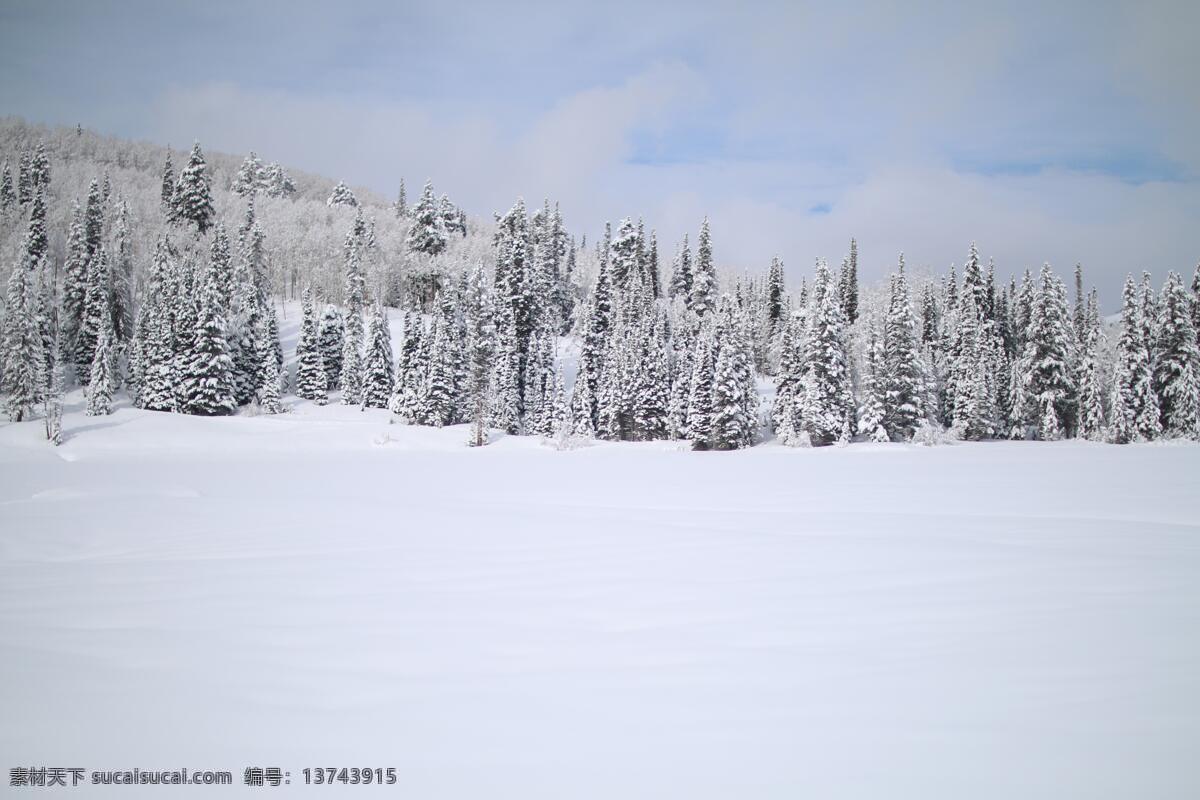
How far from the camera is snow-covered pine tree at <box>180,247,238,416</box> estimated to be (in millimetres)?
51844

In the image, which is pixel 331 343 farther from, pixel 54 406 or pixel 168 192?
pixel 168 192

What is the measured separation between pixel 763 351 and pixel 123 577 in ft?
286

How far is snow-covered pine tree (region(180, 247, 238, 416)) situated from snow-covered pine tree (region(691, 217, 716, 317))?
46.2 metres

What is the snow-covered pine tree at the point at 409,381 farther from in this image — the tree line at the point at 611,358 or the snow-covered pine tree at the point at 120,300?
the snow-covered pine tree at the point at 120,300

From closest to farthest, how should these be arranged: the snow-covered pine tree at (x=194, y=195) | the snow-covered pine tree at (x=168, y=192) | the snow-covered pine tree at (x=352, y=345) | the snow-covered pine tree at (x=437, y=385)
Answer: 1. the snow-covered pine tree at (x=437, y=385)
2. the snow-covered pine tree at (x=352, y=345)
3. the snow-covered pine tree at (x=194, y=195)
4. the snow-covered pine tree at (x=168, y=192)

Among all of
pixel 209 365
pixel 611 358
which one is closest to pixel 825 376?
pixel 611 358

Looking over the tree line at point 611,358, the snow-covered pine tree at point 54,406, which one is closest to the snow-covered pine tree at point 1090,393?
the tree line at point 611,358

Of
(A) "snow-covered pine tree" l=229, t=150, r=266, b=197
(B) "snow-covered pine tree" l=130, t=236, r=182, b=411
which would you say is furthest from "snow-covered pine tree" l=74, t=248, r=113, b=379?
(A) "snow-covered pine tree" l=229, t=150, r=266, b=197

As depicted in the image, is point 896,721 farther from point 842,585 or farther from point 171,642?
point 171,642

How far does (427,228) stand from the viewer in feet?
277

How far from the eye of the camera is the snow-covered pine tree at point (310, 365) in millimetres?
62000

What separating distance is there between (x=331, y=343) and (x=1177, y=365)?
73730mm

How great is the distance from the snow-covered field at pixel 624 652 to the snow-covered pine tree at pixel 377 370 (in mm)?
49408

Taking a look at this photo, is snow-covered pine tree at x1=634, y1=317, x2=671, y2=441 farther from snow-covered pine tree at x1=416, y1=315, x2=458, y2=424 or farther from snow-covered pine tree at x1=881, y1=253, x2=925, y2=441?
snow-covered pine tree at x1=881, y1=253, x2=925, y2=441
